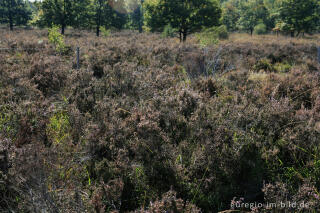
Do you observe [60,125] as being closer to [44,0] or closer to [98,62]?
[98,62]

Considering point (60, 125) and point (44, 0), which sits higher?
point (44, 0)

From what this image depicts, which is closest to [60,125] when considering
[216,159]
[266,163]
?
[216,159]

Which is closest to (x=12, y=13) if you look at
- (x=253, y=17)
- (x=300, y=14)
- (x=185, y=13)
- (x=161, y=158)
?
(x=185, y=13)

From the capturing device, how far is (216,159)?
288 centimetres

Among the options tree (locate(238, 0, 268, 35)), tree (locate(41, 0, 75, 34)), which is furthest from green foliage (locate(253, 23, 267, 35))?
tree (locate(41, 0, 75, 34))

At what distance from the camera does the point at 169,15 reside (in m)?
23.0

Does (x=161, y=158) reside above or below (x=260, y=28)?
below

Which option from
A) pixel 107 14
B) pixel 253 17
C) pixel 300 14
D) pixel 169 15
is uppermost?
pixel 253 17

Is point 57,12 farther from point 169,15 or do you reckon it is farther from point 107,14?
point 169,15

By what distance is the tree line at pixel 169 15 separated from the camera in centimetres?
2294

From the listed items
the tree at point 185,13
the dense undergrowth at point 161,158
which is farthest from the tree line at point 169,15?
the dense undergrowth at point 161,158

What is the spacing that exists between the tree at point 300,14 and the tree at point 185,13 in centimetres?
1853

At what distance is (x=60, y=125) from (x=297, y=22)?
131ft

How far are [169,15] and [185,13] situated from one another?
1.67 m
